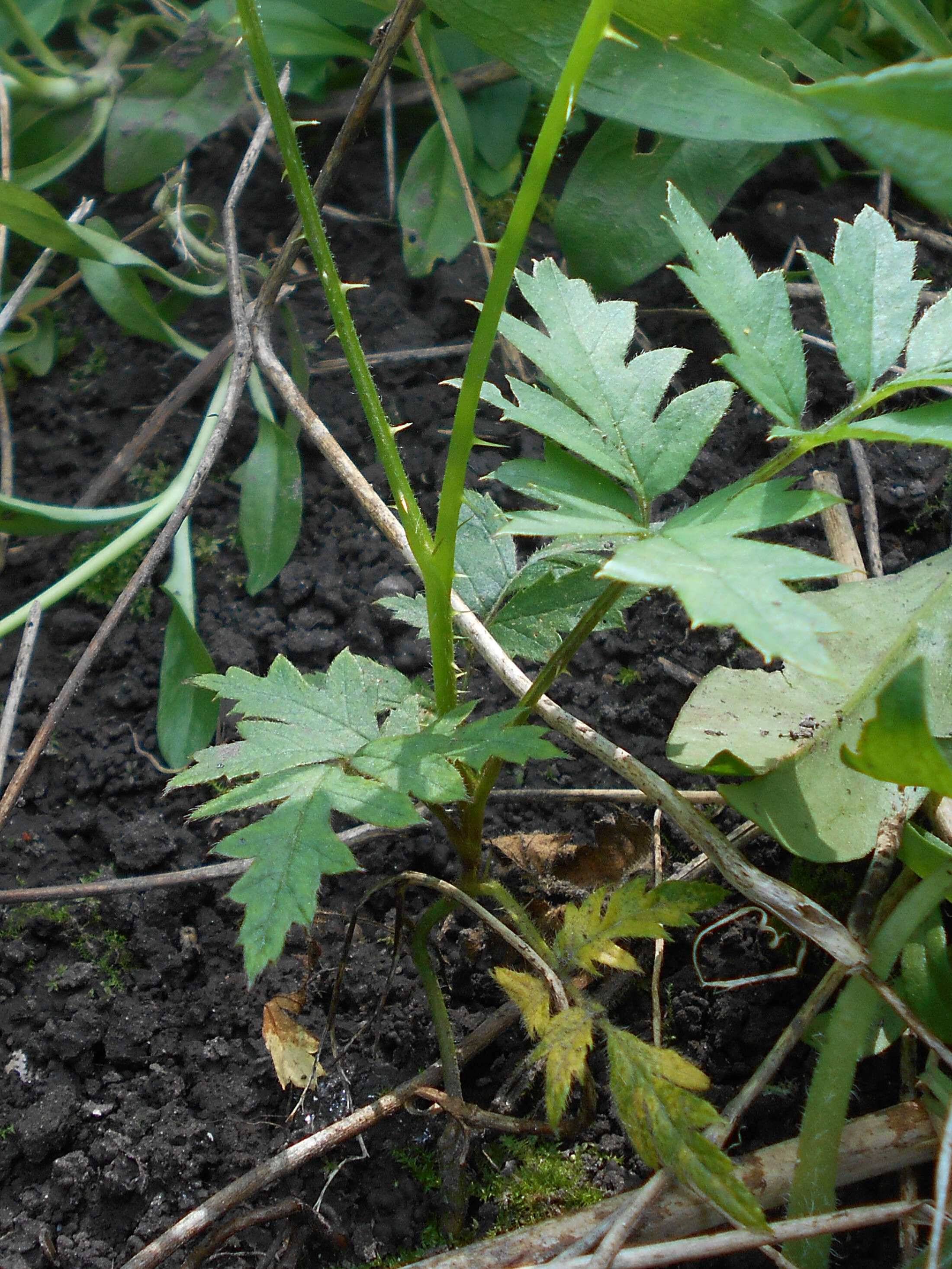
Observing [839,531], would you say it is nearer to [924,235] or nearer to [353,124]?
[924,235]

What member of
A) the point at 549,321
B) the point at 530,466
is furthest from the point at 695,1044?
the point at 549,321

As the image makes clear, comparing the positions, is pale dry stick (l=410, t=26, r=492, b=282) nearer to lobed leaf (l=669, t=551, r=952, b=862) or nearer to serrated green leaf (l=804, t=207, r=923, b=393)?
serrated green leaf (l=804, t=207, r=923, b=393)

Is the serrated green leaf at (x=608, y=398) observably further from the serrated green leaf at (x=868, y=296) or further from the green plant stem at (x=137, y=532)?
the green plant stem at (x=137, y=532)

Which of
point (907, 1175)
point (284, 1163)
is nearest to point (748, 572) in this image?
point (907, 1175)

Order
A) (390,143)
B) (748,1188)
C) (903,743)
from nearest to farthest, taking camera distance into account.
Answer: (903,743)
(748,1188)
(390,143)

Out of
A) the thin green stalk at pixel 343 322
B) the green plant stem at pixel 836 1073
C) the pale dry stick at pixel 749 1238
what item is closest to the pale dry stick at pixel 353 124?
the thin green stalk at pixel 343 322

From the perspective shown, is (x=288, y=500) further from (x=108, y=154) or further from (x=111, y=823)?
(x=108, y=154)
